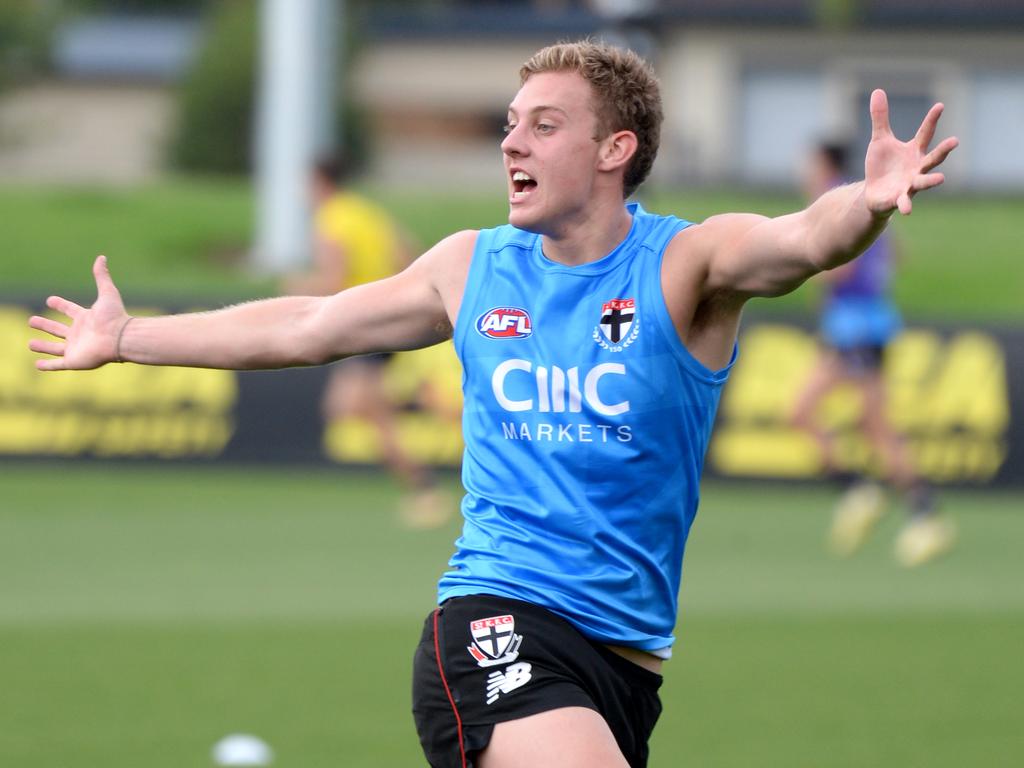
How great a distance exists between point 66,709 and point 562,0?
48892 mm

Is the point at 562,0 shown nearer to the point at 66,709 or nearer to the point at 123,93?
the point at 123,93

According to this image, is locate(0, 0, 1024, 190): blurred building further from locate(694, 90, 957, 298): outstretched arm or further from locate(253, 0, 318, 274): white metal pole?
locate(694, 90, 957, 298): outstretched arm

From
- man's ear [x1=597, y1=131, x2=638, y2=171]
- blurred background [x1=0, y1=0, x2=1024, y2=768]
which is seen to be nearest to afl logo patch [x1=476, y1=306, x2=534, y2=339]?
man's ear [x1=597, y1=131, x2=638, y2=171]

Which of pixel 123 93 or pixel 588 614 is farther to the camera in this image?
pixel 123 93

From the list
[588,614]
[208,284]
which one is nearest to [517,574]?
[588,614]

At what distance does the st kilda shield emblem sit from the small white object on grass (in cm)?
255

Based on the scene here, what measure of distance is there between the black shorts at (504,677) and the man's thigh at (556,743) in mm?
25

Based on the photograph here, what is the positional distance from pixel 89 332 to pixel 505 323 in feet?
3.81

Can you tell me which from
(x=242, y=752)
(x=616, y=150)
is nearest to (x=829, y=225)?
(x=616, y=150)

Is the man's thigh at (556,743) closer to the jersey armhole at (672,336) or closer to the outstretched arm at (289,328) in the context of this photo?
the jersey armhole at (672,336)

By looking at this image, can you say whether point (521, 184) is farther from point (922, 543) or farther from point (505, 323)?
point (922, 543)

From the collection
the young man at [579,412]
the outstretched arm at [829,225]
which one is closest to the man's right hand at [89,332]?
the young man at [579,412]

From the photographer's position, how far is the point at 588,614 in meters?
4.23

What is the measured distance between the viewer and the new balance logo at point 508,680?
13.6ft
